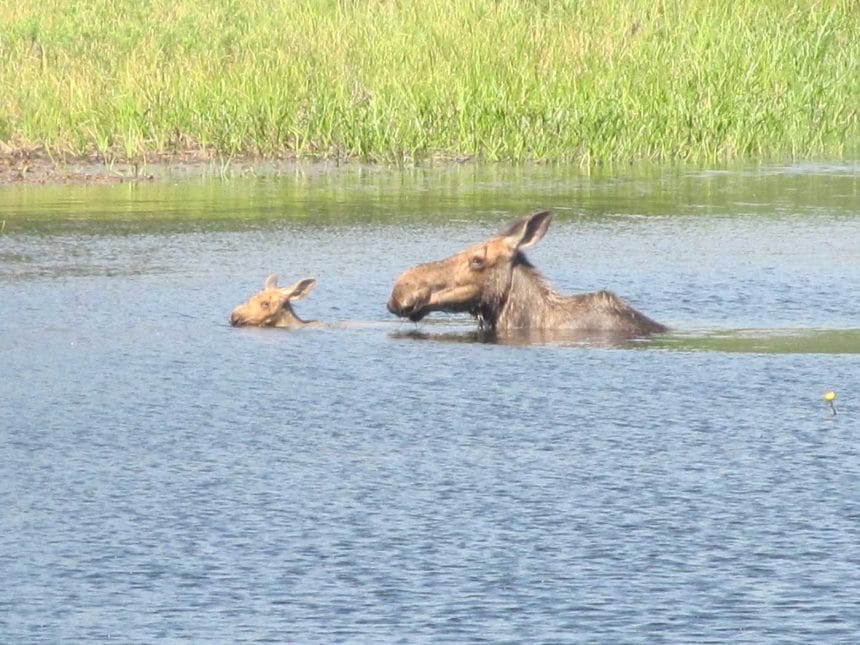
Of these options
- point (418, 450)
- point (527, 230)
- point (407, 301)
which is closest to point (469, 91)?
point (527, 230)

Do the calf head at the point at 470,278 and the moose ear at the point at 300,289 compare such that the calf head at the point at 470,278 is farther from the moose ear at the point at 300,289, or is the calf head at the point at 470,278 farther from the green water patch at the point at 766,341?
the green water patch at the point at 766,341

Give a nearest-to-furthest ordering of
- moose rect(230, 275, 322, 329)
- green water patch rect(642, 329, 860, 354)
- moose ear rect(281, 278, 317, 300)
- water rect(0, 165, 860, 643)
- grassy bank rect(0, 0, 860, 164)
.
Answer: water rect(0, 165, 860, 643)
green water patch rect(642, 329, 860, 354)
moose rect(230, 275, 322, 329)
moose ear rect(281, 278, 317, 300)
grassy bank rect(0, 0, 860, 164)

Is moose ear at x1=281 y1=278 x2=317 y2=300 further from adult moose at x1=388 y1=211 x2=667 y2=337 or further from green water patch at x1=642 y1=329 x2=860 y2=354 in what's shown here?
green water patch at x1=642 y1=329 x2=860 y2=354

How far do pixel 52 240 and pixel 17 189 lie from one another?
134 inches

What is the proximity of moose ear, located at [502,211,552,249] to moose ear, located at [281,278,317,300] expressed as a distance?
1.15 meters

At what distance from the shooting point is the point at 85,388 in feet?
29.9

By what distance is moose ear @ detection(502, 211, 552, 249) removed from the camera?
10789 mm

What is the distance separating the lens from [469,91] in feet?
63.1

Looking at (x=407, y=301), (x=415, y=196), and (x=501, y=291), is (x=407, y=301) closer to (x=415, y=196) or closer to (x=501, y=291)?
(x=501, y=291)

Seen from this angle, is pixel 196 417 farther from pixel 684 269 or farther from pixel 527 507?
pixel 684 269

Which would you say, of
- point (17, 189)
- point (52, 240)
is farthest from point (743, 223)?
point (17, 189)

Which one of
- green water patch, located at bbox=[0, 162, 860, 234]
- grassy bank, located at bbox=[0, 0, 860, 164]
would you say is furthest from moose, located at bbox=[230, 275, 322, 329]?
grassy bank, located at bbox=[0, 0, 860, 164]

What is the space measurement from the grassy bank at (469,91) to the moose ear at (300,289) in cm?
774

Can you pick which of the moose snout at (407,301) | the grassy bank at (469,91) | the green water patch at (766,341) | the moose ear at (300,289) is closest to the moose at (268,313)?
the moose ear at (300,289)
